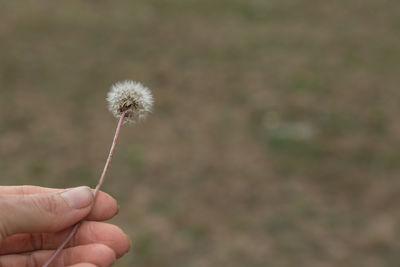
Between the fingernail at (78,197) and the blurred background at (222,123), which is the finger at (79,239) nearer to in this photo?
the fingernail at (78,197)

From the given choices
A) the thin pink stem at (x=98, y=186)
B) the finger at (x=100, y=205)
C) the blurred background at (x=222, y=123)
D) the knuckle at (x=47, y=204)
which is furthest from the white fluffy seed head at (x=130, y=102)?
the blurred background at (x=222, y=123)

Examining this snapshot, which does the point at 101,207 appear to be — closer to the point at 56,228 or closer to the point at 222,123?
the point at 56,228

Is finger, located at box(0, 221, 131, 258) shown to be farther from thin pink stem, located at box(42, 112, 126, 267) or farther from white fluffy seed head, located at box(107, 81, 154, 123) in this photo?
white fluffy seed head, located at box(107, 81, 154, 123)

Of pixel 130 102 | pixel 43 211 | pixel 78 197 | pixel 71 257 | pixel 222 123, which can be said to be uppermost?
pixel 222 123

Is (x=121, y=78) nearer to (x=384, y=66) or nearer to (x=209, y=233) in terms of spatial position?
(x=209, y=233)

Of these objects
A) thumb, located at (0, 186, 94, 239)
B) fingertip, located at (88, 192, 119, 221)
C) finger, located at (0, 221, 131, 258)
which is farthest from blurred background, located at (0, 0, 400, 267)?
thumb, located at (0, 186, 94, 239)

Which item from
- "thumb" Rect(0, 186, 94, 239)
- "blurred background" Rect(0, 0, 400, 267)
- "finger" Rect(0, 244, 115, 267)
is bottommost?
"finger" Rect(0, 244, 115, 267)

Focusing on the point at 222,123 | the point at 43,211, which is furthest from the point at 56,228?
the point at 222,123
